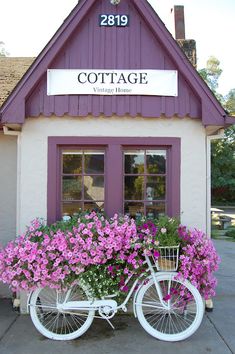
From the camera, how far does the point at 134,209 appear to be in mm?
5539

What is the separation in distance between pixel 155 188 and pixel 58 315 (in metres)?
2.17

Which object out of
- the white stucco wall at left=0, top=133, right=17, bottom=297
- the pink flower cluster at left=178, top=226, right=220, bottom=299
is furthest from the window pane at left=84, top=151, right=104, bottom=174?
the pink flower cluster at left=178, top=226, right=220, bottom=299

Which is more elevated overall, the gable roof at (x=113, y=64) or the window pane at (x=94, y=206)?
the gable roof at (x=113, y=64)

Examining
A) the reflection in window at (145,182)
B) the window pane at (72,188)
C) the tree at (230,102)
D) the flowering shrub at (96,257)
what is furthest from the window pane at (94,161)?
the tree at (230,102)

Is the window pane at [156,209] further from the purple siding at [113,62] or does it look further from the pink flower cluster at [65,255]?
the purple siding at [113,62]

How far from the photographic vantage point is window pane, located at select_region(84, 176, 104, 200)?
5.54 meters

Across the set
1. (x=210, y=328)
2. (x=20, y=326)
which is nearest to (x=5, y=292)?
(x=20, y=326)

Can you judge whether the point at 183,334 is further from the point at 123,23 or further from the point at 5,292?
the point at 123,23

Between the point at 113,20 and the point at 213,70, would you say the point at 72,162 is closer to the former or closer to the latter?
the point at 113,20

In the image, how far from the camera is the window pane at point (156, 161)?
218 inches

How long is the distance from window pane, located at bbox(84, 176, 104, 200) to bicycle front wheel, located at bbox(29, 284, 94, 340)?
138 centimetres

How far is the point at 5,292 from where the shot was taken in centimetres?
608

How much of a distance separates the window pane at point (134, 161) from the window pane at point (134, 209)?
0.47 metres

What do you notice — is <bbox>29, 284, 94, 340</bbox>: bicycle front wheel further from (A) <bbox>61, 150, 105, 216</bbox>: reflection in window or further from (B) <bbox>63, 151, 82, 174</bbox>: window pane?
(B) <bbox>63, 151, 82, 174</bbox>: window pane
